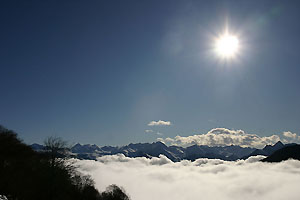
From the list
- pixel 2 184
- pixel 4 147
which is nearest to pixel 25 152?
pixel 4 147

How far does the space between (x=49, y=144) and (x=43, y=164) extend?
12.6ft

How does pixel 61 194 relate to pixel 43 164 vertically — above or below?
below

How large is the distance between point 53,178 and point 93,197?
39971 millimetres

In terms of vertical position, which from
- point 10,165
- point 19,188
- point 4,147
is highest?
point 4,147

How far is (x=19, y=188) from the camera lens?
Result: 36.2m

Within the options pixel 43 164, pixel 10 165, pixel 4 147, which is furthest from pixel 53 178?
pixel 4 147

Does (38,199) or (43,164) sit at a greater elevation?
(43,164)

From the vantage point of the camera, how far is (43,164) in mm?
41156

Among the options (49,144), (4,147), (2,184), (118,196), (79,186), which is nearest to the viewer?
(2,184)

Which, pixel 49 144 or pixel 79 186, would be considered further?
pixel 79 186

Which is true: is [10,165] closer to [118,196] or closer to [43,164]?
[43,164]

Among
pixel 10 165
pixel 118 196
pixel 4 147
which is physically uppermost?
pixel 4 147

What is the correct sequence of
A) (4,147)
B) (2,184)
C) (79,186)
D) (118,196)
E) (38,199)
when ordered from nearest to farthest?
(2,184) → (38,199) → (4,147) → (79,186) → (118,196)

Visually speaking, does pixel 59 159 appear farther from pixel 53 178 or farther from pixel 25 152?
pixel 25 152
